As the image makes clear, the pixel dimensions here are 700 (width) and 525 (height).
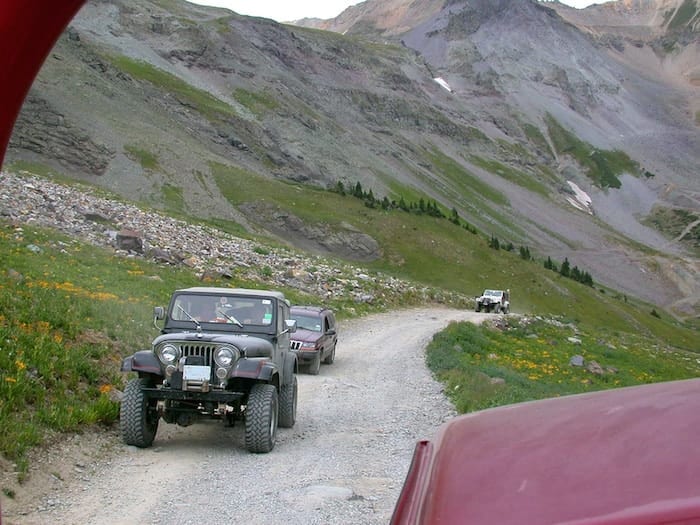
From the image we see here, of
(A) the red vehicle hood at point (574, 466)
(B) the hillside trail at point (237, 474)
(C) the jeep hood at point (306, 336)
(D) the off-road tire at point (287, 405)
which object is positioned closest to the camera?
(A) the red vehicle hood at point (574, 466)

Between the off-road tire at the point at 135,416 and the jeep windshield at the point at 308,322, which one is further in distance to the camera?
the jeep windshield at the point at 308,322

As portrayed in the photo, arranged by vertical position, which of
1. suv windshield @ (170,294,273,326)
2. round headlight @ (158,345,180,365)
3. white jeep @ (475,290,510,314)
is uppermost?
suv windshield @ (170,294,273,326)

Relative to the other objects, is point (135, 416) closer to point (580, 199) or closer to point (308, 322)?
point (308, 322)

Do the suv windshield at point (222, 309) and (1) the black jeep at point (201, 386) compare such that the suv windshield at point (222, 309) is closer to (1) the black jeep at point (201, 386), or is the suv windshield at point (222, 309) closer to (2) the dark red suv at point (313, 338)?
(1) the black jeep at point (201, 386)

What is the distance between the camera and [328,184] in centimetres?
8588

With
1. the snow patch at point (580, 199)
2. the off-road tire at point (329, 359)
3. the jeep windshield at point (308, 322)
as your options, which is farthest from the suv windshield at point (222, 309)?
the snow patch at point (580, 199)

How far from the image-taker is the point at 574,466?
9.03 ft

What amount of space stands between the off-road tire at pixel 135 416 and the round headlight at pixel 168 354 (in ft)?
1.29

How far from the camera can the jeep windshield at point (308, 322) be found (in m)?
19.4

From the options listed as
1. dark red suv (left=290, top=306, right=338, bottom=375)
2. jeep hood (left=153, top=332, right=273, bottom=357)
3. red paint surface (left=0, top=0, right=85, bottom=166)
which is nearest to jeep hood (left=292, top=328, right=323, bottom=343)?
dark red suv (left=290, top=306, right=338, bottom=375)

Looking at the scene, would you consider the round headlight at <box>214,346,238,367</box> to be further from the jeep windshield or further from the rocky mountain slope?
the rocky mountain slope

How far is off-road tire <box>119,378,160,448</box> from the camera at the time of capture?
908cm

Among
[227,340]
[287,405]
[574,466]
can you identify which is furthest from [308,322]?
[574,466]

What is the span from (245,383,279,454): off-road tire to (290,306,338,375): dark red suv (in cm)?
792
